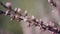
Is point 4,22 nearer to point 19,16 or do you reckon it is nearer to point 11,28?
point 11,28

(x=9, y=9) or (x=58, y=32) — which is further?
(x=58, y=32)

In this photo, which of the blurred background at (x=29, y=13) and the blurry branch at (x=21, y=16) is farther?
the blurred background at (x=29, y=13)

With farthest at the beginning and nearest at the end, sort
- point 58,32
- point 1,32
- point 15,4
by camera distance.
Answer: point 15,4 → point 1,32 → point 58,32

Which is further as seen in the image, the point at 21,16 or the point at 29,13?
the point at 29,13

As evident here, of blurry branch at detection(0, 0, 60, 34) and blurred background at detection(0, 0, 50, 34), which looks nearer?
blurry branch at detection(0, 0, 60, 34)

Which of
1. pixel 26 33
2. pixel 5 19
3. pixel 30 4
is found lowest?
pixel 26 33

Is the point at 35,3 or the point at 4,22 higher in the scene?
the point at 35,3

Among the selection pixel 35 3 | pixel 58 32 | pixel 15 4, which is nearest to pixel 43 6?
pixel 35 3

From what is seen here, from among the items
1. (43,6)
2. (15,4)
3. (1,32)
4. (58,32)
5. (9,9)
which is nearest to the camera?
(9,9)

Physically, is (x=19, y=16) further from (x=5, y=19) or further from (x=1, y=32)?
(x=5, y=19)
